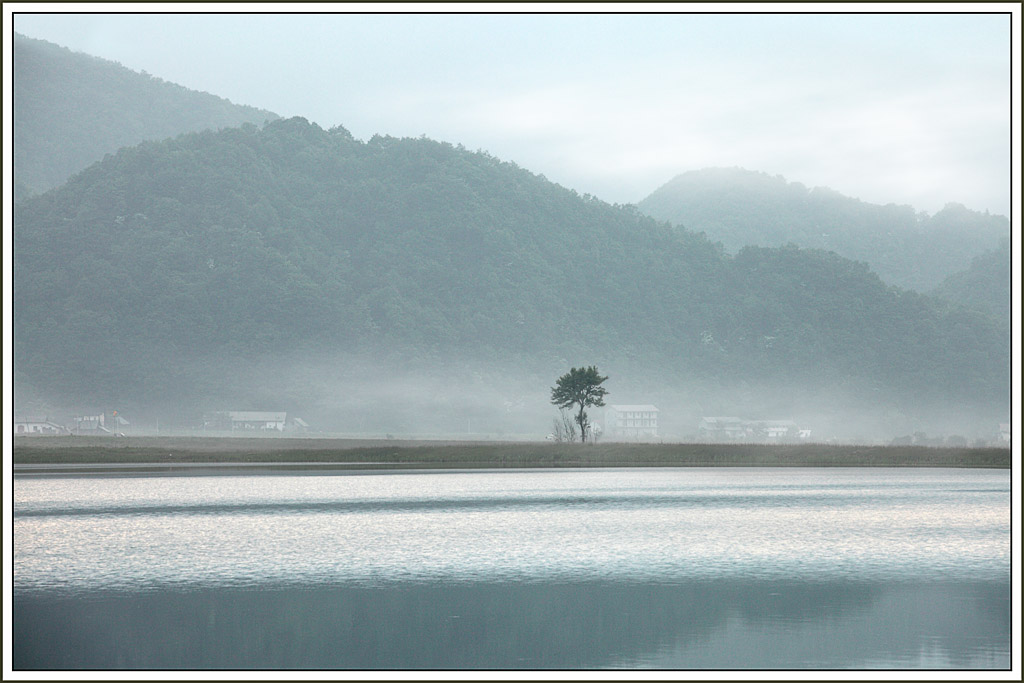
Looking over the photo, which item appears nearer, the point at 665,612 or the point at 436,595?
the point at 665,612

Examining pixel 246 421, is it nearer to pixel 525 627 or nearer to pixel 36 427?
pixel 36 427

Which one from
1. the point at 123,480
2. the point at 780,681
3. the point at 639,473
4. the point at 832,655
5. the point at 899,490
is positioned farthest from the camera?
the point at 639,473

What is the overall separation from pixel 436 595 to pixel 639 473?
184ft

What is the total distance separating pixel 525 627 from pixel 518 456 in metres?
65.5

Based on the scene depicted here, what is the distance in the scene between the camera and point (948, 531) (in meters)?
40.2

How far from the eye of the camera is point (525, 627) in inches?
940

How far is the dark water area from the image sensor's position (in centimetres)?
2172

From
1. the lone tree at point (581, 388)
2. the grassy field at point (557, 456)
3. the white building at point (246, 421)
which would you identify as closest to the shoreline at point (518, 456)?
the grassy field at point (557, 456)

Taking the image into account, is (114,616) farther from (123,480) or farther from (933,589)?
(123,480)

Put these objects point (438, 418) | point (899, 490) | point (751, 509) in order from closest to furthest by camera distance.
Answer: point (751, 509) < point (899, 490) < point (438, 418)

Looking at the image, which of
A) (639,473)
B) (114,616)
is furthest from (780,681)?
(639,473)

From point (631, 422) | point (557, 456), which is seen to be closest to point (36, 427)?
point (631, 422)

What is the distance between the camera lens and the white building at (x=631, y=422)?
173 meters

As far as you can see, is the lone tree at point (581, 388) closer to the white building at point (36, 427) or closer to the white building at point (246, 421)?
the white building at point (36, 427)
